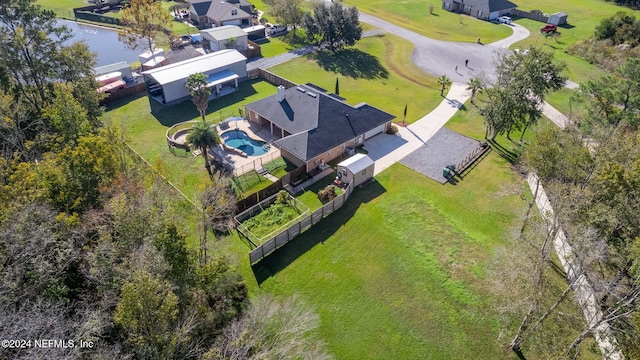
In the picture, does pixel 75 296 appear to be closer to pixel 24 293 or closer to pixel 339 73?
pixel 24 293

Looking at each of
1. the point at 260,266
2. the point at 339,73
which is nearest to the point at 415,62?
the point at 339,73

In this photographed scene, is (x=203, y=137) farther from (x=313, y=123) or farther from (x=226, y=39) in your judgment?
(x=226, y=39)

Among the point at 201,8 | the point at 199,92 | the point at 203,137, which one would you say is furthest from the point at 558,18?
the point at 203,137

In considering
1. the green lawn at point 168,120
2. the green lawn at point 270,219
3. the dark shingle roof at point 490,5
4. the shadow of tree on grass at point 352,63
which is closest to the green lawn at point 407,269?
the green lawn at point 270,219

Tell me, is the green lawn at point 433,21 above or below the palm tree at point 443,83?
above

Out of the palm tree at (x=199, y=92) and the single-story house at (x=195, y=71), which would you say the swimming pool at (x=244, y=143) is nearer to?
the palm tree at (x=199, y=92)

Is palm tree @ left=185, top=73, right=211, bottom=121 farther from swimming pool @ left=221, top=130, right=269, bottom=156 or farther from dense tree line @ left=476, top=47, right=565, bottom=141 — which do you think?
dense tree line @ left=476, top=47, right=565, bottom=141
